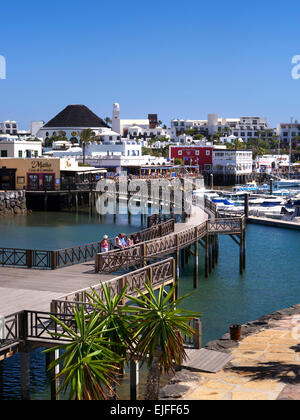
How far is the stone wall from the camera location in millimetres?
82375

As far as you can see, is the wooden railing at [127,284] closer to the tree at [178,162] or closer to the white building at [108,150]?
the white building at [108,150]

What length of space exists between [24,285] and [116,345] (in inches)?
379

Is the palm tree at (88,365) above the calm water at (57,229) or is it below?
above

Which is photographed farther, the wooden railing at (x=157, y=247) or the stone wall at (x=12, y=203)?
the stone wall at (x=12, y=203)

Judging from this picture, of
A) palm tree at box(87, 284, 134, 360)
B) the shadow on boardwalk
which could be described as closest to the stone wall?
the shadow on boardwalk

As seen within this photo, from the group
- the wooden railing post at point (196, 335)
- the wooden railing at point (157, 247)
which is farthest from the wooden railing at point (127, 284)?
the wooden railing at point (157, 247)

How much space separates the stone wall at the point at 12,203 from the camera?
82375 mm

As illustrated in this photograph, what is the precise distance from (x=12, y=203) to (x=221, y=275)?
154ft

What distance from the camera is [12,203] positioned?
83625mm

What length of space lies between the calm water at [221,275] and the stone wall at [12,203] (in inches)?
182

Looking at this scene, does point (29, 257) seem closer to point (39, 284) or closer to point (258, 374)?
point (39, 284)

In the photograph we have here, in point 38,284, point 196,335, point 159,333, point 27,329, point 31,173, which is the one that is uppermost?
point 31,173

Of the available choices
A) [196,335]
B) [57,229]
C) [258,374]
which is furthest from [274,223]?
[258,374]

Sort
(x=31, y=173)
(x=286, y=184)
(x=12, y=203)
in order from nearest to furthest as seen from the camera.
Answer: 1. (x=12, y=203)
2. (x=31, y=173)
3. (x=286, y=184)
